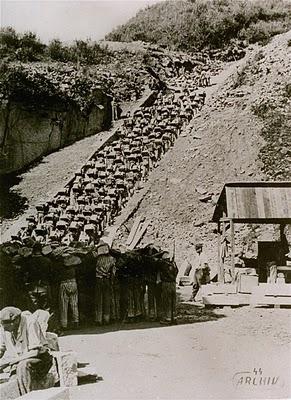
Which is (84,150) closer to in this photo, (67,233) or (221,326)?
(67,233)

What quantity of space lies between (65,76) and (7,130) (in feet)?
8.87

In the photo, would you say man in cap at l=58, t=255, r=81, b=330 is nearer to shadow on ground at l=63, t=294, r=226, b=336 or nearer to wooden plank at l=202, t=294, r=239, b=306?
shadow on ground at l=63, t=294, r=226, b=336

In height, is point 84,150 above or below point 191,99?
below

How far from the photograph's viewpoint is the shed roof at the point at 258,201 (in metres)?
6.80

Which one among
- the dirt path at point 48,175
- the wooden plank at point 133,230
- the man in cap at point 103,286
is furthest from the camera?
the dirt path at point 48,175

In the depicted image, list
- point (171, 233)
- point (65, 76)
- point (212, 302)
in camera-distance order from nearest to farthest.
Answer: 1. point (212, 302)
2. point (171, 233)
3. point (65, 76)

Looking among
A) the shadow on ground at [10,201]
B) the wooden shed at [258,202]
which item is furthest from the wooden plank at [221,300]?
the shadow on ground at [10,201]

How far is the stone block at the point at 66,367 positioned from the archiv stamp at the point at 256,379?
3.97 feet

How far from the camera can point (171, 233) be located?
9.30 meters

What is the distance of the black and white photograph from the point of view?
428cm

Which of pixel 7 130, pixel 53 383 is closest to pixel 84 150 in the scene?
pixel 7 130

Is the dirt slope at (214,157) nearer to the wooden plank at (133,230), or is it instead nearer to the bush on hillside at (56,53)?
the wooden plank at (133,230)

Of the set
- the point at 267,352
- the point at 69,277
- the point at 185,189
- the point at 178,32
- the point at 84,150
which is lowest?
the point at 267,352

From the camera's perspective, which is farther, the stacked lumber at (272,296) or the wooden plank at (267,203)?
the wooden plank at (267,203)
